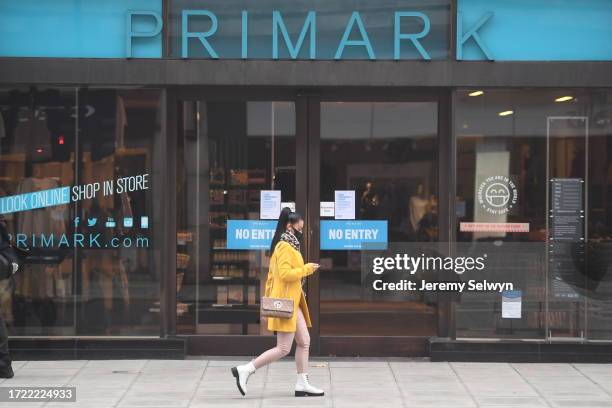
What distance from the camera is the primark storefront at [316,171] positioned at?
32.6 ft

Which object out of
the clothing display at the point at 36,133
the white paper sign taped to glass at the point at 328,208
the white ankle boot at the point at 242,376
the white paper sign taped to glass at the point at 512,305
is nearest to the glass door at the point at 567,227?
the white paper sign taped to glass at the point at 512,305

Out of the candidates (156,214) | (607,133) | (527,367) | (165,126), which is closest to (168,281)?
(156,214)

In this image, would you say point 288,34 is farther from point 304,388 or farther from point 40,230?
point 304,388

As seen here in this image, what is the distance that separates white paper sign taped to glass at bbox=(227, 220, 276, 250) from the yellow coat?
2.02 metres

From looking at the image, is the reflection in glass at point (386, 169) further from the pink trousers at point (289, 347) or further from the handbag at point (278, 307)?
the handbag at point (278, 307)

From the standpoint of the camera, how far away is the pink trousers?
8164 mm

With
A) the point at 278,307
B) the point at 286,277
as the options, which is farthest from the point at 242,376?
the point at 286,277

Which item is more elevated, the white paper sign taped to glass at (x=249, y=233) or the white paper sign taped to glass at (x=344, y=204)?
the white paper sign taped to glass at (x=344, y=204)

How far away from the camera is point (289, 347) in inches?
324

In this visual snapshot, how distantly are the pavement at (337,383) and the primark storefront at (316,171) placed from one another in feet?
1.11

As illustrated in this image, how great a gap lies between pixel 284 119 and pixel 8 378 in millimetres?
4160

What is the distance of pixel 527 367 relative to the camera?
9.77 metres

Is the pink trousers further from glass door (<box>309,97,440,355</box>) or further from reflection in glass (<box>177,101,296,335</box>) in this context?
reflection in glass (<box>177,101,296,335</box>)

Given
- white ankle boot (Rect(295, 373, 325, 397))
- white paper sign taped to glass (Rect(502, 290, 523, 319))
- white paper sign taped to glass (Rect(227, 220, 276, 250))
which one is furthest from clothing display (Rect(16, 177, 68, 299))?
white paper sign taped to glass (Rect(502, 290, 523, 319))
